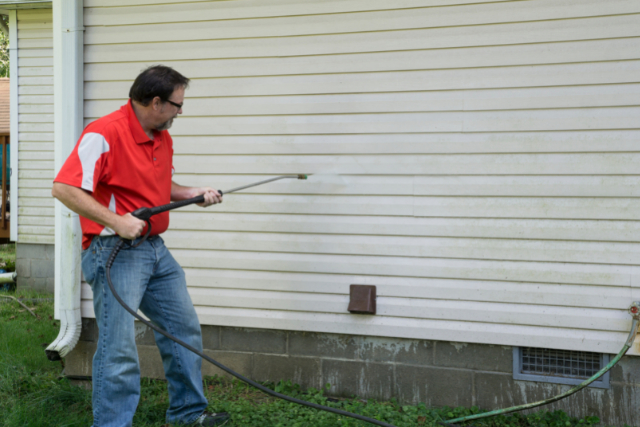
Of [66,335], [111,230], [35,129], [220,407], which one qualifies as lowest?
[220,407]

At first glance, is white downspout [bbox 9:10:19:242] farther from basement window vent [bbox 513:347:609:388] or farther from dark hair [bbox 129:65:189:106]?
basement window vent [bbox 513:347:609:388]

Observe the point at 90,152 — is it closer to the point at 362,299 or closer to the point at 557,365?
the point at 362,299

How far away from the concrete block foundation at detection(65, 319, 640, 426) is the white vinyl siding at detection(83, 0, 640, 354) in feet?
0.33

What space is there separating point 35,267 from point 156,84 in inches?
213

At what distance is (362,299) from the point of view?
3.46 meters

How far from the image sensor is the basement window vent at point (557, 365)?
3.22m

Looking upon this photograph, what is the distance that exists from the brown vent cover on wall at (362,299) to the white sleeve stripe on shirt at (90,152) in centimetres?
177

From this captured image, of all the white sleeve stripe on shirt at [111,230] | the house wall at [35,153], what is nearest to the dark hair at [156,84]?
the white sleeve stripe on shirt at [111,230]

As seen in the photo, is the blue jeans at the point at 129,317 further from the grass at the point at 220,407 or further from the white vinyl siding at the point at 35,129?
the white vinyl siding at the point at 35,129

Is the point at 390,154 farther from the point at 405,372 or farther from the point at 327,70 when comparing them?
the point at 405,372

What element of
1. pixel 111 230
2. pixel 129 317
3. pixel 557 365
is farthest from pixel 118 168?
pixel 557 365

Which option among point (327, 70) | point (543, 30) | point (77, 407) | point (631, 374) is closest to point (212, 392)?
point (77, 407)

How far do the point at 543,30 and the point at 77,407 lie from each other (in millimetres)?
3683

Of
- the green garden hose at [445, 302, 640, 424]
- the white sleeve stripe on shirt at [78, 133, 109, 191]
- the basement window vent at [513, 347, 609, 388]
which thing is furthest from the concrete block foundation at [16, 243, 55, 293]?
the basement window vent at [513, 347, 609, 388]
